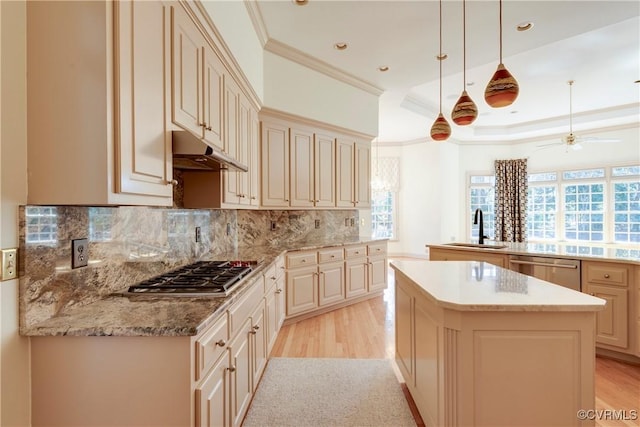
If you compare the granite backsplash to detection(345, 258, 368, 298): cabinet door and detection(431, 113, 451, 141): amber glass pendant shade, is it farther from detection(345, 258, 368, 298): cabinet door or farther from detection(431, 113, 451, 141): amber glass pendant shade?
detection(431, 113, 451, 141): amber glass pendant shade

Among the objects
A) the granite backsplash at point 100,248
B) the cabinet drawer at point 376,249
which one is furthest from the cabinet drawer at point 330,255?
the granite backsplash at point 100,248

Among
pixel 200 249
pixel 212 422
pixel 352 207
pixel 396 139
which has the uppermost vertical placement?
pixel 396 139

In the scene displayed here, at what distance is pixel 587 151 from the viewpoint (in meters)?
7.05

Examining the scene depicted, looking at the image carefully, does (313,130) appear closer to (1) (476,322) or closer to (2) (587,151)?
(1) (476,322)

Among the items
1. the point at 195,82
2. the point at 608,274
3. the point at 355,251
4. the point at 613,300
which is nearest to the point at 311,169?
the point at 355,251

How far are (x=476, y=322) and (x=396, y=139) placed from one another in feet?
23.7

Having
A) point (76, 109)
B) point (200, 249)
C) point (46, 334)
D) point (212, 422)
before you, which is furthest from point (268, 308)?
point (76, 109)

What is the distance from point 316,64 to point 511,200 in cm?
655

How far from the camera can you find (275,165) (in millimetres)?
3754

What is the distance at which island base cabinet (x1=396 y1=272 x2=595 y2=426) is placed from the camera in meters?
1.46

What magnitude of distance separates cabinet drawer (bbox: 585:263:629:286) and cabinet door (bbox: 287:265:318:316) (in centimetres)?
271

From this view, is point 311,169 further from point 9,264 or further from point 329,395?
point 9,264

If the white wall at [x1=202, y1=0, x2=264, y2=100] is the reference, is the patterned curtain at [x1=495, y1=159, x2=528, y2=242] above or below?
below

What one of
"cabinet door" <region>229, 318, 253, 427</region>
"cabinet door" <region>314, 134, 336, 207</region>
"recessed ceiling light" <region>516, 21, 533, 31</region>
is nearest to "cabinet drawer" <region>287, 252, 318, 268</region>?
"cabinet door" <region>314, 134, 336, 207</region>
